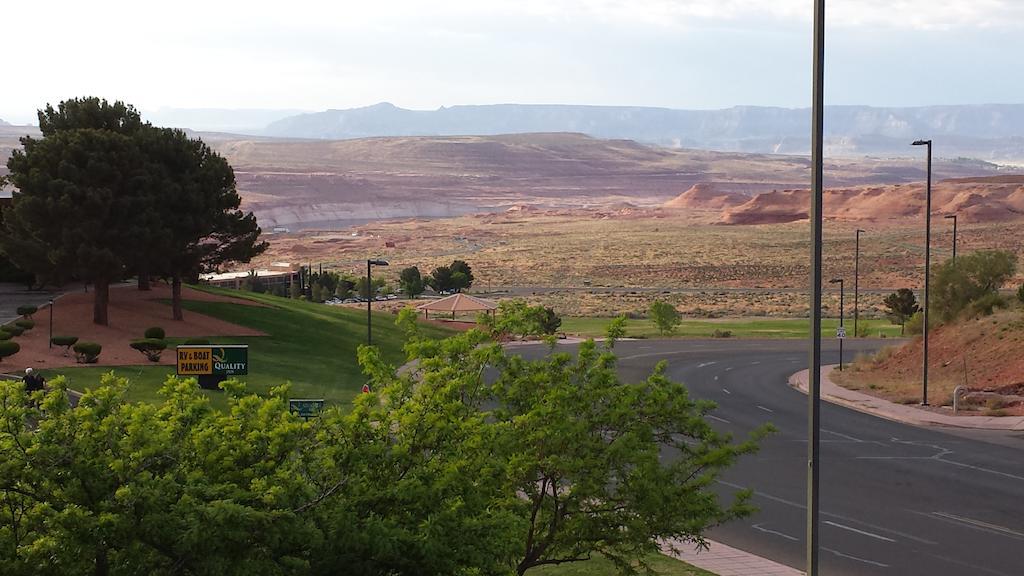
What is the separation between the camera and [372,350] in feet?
51.3

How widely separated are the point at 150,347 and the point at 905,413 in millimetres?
30461

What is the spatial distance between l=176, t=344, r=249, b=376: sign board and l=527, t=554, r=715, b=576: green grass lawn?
79.3 ft

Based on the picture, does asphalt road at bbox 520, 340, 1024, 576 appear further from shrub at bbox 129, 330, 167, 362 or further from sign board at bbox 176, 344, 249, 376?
shrub at bbox 129, 330, 167, 362

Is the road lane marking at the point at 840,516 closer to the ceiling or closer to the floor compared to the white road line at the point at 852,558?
closer to the floor

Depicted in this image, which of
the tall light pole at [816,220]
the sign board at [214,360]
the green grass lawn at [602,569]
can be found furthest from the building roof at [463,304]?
the tall light pole at [816,220]

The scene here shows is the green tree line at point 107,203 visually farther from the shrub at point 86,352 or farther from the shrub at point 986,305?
the shrub at point 986,305

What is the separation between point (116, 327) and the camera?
184 feet

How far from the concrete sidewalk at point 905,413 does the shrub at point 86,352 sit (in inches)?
1180

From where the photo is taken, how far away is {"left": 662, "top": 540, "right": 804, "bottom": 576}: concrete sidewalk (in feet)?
77.3

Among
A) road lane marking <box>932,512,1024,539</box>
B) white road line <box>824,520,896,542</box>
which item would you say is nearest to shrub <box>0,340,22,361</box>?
white road line <box>824,520,896,542</box>

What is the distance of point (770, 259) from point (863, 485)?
112865 mm

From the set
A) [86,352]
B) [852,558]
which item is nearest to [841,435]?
[852,558]

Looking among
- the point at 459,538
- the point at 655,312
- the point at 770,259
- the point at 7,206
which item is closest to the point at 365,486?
the point at 459,538

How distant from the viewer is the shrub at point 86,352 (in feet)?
158
